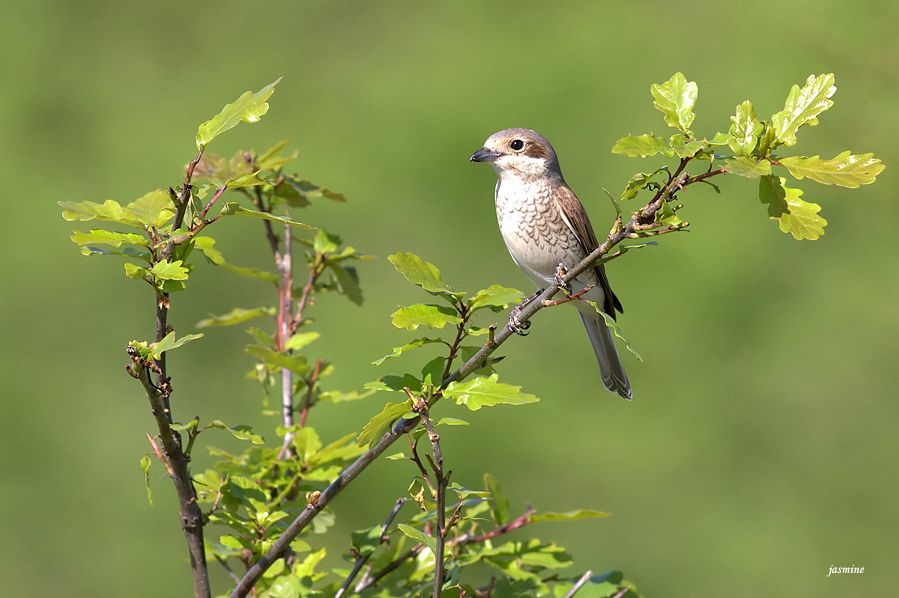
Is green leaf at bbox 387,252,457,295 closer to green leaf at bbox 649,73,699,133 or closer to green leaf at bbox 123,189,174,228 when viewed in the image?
green leaf at bbox 123,189,174,228

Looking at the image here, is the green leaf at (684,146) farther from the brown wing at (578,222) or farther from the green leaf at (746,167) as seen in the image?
the brown wing at (578,222)

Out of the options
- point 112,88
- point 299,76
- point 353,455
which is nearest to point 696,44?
point 299,76

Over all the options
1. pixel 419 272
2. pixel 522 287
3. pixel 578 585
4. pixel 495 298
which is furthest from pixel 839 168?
pixel 522 287

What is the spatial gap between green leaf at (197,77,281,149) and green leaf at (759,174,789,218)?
3.17 ft

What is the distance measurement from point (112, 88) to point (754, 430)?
6.82m

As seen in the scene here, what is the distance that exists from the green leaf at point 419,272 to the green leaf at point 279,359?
0.47 m

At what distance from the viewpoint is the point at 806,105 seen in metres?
2.22

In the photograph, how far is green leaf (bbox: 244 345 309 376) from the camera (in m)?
2.68

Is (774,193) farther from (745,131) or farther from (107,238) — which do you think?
(107,238)

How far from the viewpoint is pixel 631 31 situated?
10.6 m

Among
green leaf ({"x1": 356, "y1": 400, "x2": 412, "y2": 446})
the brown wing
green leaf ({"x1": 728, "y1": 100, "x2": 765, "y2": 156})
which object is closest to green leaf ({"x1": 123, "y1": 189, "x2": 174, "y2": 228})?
green leaf ({"x1": 356, "y1": 400, "x2": 412, "y2": 446})

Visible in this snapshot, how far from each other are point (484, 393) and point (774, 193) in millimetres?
692

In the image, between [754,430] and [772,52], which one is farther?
[772,52]

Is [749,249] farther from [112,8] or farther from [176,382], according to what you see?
[112,8]
